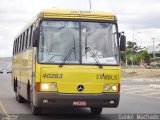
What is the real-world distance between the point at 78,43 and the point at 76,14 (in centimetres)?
88

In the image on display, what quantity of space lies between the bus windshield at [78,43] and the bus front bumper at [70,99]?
0.95 meters

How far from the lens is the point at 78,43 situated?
15008 mm

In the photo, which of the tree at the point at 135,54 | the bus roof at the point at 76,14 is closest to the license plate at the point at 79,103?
the bus roof at the point at 76,14

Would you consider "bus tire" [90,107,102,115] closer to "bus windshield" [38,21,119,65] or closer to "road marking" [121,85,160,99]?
"bus windshield" [38,21,119,65]

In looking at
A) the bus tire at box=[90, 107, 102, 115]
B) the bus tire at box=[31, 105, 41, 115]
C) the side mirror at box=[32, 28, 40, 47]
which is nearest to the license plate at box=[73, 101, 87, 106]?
the bus tire at box=[31, 105, 41, 115]

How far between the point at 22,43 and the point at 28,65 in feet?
11.0

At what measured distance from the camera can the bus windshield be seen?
48.8 ft

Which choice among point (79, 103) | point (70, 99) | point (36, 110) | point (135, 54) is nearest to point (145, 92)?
point (36, 110)

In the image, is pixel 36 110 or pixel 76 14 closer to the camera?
pixel 76 14

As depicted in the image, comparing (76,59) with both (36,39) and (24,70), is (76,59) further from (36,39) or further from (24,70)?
(24,70)

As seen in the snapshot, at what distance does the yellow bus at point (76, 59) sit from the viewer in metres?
14.6

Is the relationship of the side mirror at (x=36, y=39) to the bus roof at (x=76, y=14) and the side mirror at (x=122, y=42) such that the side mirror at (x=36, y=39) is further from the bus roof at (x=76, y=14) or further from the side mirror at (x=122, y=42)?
the side mirror at (x=122, y=42)

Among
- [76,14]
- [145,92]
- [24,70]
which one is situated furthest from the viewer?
[145,92]

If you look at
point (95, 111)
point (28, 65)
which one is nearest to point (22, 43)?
point (28, 65)
